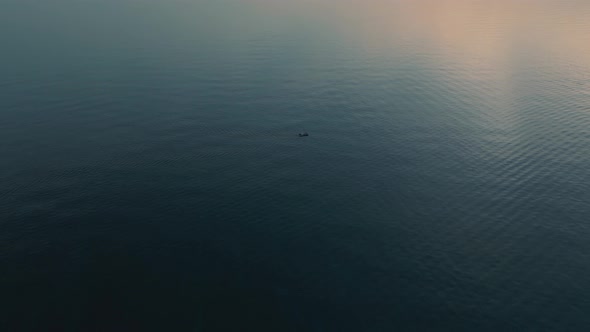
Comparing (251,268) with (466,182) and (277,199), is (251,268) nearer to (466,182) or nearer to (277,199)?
(277,199)

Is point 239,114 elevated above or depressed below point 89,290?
above

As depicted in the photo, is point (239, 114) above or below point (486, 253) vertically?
above

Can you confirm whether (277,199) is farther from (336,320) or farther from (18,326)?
(18,326)

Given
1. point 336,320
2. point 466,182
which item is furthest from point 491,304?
point 466,182

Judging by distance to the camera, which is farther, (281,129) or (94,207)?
(281,129)

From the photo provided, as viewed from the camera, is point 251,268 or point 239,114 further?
point 239,114

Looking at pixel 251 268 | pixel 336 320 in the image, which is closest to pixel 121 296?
pixel 251 268

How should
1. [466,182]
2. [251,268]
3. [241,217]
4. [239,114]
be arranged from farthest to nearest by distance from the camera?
[239,114], [466,182], [241,217], [251,268]

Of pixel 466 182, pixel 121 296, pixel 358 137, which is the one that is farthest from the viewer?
pixel 358 137

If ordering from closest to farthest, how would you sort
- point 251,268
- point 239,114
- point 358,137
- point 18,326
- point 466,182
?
point 18,326 < point 251,268 < point 466,182 < point 358,137 < point 239,114
